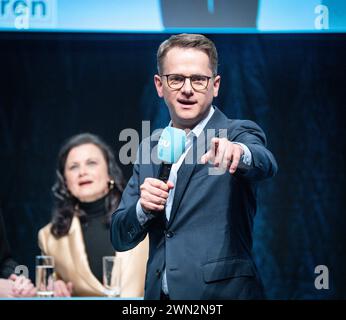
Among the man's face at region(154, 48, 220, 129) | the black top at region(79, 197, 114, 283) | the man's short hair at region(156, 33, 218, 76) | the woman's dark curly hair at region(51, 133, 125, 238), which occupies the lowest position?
the black top at region(79, 197, 114, 283)

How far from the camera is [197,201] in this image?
3.19 meters

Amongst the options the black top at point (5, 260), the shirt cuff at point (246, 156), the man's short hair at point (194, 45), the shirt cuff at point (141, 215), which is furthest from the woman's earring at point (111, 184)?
the shirt cuff at point (246, 156)

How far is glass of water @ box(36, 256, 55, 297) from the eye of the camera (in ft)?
12.4

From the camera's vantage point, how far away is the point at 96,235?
158 inches

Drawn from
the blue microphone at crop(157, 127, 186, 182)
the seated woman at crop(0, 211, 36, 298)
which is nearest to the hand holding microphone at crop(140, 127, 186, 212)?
the blue microphone at crop(157, 127, 186, 182)

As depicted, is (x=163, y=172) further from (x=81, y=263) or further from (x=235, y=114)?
(x=81, y=263)

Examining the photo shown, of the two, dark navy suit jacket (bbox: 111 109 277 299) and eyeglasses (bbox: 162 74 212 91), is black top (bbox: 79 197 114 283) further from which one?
eyeglasses (bbox: 162 74 212 91)

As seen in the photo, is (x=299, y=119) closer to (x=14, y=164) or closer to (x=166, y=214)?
(x=166, y=214)

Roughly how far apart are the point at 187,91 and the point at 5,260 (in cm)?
150

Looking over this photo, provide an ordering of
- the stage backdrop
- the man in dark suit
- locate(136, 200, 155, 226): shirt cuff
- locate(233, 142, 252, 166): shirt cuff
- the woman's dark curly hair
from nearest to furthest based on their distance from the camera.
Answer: locate(233, 142, 252, 166): shirt cuff, locate(136, 200, 155, 226): shirt cuff, the man in dark suit, the stage backdrop, the woman's dark curly hair

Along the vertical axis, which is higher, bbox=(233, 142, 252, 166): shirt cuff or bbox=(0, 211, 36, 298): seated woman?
bbox=(233, 142, 252, 166): shirt cuff

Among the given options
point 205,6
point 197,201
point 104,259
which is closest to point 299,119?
point 205,6

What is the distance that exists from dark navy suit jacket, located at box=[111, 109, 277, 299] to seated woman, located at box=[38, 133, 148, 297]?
80 cm

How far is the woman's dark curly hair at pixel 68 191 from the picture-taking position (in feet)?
13.2
